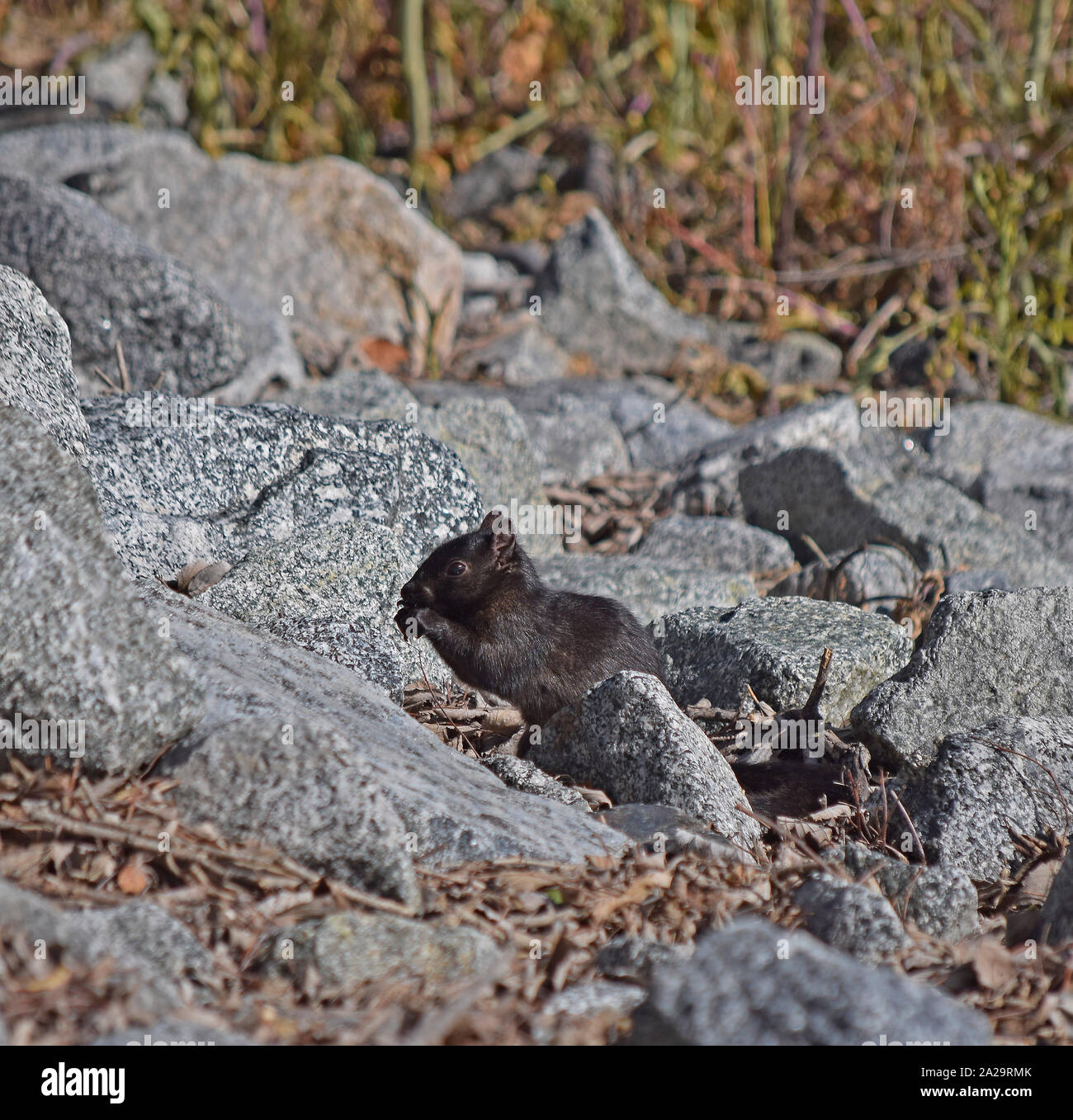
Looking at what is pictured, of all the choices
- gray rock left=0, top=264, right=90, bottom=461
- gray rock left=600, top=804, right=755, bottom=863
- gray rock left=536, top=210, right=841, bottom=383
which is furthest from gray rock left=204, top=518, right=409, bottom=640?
gray rock left=536, top=210, right=841, bottom=383

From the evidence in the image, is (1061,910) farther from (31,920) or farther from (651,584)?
(651,584)

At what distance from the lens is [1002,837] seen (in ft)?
11.5

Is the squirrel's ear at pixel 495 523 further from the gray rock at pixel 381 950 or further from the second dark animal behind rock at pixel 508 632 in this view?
the gray rock at pixel 381 950

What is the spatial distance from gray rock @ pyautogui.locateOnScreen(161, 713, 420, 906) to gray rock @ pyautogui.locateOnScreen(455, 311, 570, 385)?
18.1 ft

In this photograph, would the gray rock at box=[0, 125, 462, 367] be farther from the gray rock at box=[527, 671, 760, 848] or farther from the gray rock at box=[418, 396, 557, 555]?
the gray rock at box=[527, 671, 760, 848]

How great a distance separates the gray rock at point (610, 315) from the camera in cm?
892

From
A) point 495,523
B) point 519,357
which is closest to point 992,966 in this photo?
point 495,523

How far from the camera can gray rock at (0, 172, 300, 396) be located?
600cm

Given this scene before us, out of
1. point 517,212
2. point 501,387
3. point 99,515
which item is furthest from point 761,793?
point 517,212

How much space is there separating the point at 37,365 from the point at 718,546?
11.4 ft

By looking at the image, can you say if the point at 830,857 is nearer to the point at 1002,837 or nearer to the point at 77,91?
the point at 1002,837

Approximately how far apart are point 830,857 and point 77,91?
903 centimetres

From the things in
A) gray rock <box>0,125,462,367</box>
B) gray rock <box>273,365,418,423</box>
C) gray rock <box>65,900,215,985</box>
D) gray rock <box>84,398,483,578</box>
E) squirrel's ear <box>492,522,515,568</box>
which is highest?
gray rock <box>0,125,462,367</box>

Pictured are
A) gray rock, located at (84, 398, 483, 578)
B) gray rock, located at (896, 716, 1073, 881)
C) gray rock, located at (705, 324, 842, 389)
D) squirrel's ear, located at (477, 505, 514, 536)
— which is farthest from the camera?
gray rock, located at (705, 324, 842, 389)
